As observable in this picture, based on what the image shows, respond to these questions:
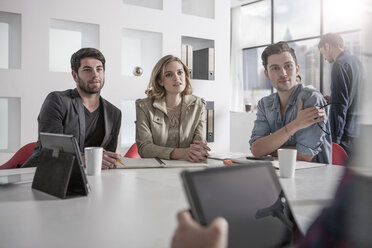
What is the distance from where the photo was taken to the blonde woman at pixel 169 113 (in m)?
2.35

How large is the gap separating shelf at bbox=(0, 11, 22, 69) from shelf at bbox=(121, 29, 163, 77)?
0.99 metres

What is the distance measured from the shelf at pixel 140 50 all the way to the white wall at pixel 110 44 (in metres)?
0.11

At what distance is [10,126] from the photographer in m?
2.89

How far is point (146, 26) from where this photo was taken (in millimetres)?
3408

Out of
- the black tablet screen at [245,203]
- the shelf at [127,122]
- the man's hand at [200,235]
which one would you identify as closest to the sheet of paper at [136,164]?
the black tablet screen at [245,203]

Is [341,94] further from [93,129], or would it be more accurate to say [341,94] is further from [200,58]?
[93,129]

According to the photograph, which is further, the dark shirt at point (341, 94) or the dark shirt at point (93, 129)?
the dark shirt at point (341, 94)

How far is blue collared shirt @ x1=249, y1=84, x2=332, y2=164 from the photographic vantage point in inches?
77.5

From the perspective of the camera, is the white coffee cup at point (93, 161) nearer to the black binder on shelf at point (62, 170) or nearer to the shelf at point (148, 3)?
the black binder on shelf at point (62, 170)

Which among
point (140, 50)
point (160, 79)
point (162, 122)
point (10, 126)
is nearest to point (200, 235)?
point (162, 122)

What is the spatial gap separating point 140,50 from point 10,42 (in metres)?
1.24

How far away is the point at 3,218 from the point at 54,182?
10.1 inches

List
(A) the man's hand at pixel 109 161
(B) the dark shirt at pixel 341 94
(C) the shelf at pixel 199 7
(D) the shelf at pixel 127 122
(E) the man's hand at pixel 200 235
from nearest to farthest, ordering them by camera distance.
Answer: (E) the man's hand at pixel 200 235
(A) the man's hand at pixel 109 161
(B) the dark shirt at pixel 341 94
(D) the shelf at pixel 127 122
(C) the shelf at pixel 199 7

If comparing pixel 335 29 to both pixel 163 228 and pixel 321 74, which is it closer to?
pixel 321 74
